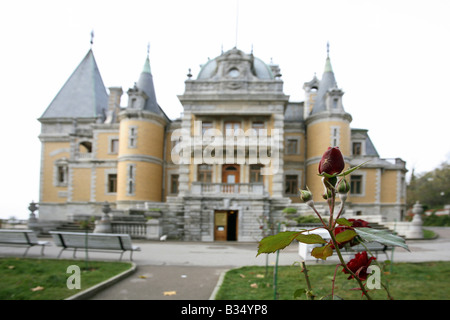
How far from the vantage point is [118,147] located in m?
30.1

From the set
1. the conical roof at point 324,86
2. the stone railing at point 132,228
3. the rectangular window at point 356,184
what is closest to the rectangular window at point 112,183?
the stone railing at point 132,228

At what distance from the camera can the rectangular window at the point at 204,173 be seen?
25219mm

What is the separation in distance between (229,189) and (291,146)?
1008cm

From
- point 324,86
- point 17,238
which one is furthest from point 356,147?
point 17,238

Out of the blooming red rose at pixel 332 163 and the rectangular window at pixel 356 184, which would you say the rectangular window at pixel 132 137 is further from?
the blooming red rose at pixel 332 163

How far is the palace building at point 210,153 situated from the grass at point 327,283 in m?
Answer: 12.6

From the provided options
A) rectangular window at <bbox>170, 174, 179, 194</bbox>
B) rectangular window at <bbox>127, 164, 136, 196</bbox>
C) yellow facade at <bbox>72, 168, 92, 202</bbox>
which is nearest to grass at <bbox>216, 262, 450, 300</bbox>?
rectangular window at <bbox>127, 164, 136, 196</bbox>

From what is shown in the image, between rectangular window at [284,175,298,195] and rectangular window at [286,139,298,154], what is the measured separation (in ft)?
7.45

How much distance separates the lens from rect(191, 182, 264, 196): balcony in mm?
21953

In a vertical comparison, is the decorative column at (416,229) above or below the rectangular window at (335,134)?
below

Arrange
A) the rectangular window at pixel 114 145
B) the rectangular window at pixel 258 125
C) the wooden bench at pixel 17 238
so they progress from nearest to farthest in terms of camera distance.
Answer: the wooden bench at pixel 17 238
the rectangular window at pixel 258 125
the rectangular window at pixel 114 145

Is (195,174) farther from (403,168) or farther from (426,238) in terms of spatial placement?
(403,168)
